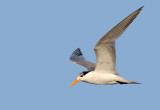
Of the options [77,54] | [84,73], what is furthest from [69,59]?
[84,73]

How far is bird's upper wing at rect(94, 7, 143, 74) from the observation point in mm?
9373

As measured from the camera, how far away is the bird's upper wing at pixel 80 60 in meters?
12.2

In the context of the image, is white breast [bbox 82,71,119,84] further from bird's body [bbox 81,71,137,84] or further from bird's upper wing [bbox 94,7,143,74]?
bird's upper wing [bbox 94,7,143,74]

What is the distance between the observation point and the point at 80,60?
13.3 meters

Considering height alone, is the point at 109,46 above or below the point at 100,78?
above

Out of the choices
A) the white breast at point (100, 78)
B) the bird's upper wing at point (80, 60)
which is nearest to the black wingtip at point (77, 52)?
the bird's upper wing at point (80, 60)

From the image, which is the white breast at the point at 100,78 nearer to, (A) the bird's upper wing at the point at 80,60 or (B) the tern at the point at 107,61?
(B) the tern at the point at 107,61

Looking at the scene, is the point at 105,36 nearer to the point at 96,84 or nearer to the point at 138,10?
the point at 138,10

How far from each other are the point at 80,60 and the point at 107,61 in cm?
314

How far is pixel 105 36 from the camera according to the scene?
9.66 m

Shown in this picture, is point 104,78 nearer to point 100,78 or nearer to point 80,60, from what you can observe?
point 100,78

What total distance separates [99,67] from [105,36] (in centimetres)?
117

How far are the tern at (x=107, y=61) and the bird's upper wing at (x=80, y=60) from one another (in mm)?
779

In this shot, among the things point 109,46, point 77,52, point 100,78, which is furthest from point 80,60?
point 109,46
